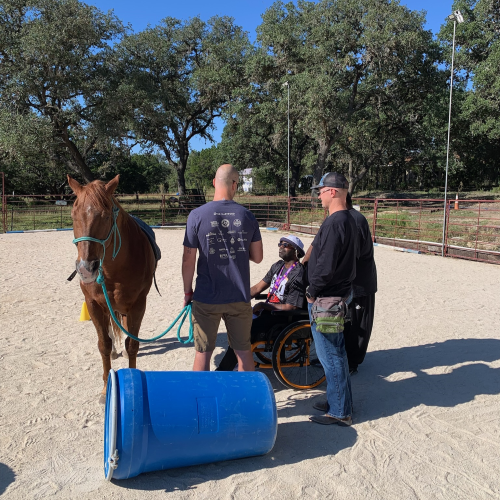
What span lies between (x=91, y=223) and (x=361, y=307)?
2.38 meters

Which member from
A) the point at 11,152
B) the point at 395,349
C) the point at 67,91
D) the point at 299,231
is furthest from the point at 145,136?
the point at 395,349

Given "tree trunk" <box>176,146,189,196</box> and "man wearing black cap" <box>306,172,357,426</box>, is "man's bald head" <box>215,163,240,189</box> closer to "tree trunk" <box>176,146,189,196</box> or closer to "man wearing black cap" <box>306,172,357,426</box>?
"man wearing black cap" <box>306,172,357,426</box>

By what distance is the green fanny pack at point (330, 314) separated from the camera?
2.78 m

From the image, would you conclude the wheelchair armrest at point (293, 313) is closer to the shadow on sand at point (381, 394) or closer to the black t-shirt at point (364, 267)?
the black t-shirt at point (364, 267)

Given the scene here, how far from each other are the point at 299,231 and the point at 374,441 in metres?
14.0

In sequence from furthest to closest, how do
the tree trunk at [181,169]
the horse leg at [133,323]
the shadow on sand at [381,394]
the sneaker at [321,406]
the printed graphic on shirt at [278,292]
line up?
1. the tree trunk at [181,169]
2. the printed graphic on shirt at [278,292]
3. the horse leg at [133,323]
4. the sneaker at [321,406]
5. the shadow on sand at [381,394]

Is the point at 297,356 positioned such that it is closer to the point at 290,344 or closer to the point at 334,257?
the point at 290,344

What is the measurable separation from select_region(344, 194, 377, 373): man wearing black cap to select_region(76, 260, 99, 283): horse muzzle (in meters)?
2.10

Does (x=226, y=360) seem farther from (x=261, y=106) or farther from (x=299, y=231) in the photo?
(x=261, y=106)

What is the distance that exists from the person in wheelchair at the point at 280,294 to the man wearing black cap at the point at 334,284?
674 millimetres

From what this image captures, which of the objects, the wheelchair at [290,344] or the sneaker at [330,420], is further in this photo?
the wheelchair at [290,344]

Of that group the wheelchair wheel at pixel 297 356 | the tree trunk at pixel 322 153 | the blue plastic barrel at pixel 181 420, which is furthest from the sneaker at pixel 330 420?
the tree trunk at pixel 322 153

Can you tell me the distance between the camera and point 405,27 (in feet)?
63.7

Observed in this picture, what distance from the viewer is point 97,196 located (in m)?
2.71
